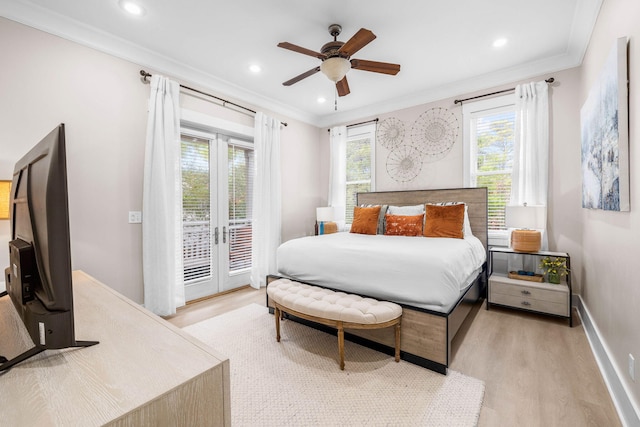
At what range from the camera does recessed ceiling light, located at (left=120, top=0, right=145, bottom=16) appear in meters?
2.28

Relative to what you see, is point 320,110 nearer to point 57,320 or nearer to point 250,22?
point 250,22

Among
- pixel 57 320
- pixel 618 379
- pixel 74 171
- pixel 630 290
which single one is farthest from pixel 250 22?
pixel 618 379

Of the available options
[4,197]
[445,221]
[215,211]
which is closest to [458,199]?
[445,221]

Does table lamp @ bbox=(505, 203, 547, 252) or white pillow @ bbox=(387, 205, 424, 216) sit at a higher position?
white pillow @ bbox=(387, 205, 424, 216)

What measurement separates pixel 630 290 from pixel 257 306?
10.1 ft

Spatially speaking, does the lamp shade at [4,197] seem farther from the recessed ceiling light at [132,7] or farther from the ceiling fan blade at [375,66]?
the ceiling fan blade at [375,66]

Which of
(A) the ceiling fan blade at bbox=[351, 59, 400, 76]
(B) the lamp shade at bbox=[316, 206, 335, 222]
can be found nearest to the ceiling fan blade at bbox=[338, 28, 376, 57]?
(A) the ceiling fan blade at bbox=[351, 59, 400, 76]

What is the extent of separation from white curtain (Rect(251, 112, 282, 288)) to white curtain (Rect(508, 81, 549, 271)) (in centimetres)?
312

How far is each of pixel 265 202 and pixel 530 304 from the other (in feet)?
11.1

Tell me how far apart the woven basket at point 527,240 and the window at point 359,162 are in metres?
2.15

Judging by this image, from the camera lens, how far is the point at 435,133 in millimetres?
4035

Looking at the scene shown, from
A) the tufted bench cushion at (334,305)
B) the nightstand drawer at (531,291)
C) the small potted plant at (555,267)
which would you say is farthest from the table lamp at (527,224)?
the tufted bench cushion at (334,305)

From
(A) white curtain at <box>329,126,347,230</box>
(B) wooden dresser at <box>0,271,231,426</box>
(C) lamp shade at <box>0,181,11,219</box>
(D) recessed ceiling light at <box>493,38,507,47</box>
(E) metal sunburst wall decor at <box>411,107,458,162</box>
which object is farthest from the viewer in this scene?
(A) white curtain at <box>329,126,347,230</box>

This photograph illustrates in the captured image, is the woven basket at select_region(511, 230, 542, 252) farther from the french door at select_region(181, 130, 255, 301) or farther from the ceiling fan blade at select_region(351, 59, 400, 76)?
the french door at select_region(181, 130, 255, 301)
